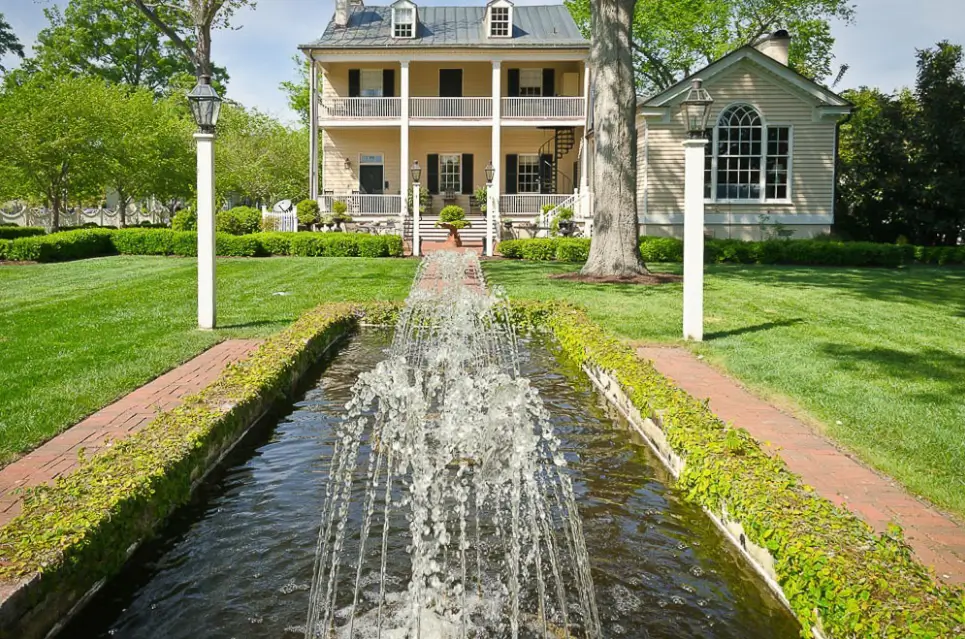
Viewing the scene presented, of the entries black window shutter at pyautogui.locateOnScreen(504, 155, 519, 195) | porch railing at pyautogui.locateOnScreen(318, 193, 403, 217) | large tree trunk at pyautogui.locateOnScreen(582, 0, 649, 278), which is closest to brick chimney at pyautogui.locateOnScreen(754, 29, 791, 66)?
black window shutter at pyautogui.locateOnScreen(504, 155, 519, 195)

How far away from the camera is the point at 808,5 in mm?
37969

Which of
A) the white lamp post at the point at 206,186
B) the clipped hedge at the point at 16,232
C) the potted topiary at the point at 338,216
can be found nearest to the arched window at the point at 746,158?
the potted topiary at the point at 338,216

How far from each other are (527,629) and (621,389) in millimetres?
3516

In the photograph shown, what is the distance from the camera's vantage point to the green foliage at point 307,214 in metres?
25.9

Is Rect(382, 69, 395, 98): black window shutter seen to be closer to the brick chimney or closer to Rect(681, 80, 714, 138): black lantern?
the brick chimney

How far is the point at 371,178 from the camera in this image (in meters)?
30.4

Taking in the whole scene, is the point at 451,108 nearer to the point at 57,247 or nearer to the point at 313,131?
the point at 313,131

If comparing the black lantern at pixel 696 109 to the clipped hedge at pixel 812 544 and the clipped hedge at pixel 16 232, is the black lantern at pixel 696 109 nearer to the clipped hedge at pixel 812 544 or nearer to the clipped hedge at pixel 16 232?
the clipped hedge at pixel 812 544

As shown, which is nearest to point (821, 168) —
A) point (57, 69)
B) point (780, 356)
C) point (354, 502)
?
point (780, 356)

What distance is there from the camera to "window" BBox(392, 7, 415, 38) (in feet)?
95.8

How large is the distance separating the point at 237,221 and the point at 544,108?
11.4 metres

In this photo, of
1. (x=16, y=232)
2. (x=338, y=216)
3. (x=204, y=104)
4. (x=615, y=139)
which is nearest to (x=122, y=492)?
(x=204, y=104)

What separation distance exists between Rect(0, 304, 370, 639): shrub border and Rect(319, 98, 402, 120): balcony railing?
23.8 m

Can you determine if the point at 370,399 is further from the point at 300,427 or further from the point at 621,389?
the point at 621,389
